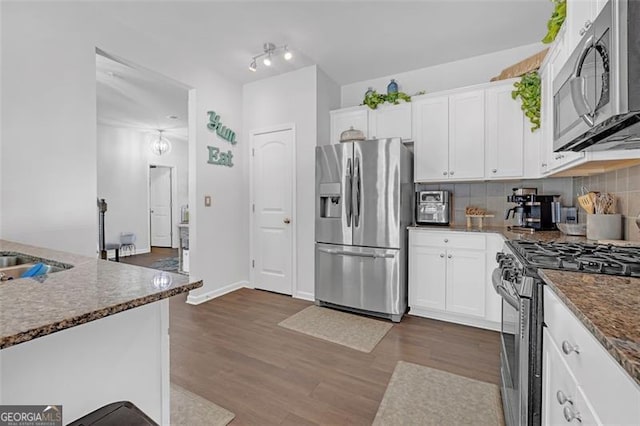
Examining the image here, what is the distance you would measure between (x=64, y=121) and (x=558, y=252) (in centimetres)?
335

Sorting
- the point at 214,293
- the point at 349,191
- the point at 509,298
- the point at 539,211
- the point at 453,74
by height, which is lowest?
the point at 214,293

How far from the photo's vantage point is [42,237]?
221 centimetres

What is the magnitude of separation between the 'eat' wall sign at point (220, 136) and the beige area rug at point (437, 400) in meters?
3.00

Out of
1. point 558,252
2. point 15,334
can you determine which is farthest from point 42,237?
point 558,252

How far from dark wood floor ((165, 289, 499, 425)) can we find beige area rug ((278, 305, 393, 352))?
0.29 feet

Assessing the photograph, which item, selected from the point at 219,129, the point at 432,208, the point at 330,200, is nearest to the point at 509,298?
the point at 432,208

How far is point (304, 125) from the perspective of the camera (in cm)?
368

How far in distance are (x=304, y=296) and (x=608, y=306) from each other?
3169 mm

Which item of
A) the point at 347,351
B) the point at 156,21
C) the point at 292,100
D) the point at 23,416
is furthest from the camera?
the point at 292,100

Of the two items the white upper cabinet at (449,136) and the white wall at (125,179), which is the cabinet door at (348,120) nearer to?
the white upper cabinet at (449,136)

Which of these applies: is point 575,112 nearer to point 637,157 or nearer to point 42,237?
point 637,157

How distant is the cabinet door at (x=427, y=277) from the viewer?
116 inches

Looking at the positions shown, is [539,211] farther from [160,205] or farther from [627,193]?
[160,205]

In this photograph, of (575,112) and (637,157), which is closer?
(575,112)
